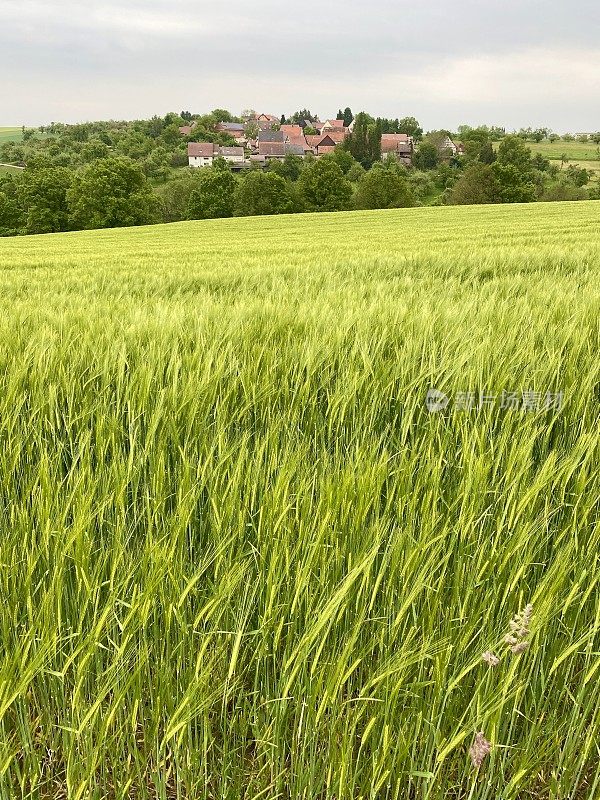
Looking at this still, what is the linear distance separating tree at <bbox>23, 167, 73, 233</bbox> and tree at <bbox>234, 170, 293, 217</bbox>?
14.0 metres

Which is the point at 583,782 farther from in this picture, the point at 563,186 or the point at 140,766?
the point at 563,186

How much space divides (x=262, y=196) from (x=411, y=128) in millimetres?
113718

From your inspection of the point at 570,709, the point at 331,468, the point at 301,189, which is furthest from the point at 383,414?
the point at 301,189

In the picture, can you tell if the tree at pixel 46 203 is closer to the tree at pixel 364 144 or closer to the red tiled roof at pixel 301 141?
the tree at pixel 364 144

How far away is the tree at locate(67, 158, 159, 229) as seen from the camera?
4359cm

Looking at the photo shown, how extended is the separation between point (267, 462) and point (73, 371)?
0.76 metres

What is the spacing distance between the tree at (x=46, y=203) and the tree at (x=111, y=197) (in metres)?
2.19

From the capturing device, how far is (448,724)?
2.79 ft

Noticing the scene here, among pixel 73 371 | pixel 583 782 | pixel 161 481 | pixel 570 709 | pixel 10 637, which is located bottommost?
pixel 583 782

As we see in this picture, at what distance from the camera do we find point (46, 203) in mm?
46750

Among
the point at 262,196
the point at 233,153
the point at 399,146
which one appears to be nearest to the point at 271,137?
the point at 233,153

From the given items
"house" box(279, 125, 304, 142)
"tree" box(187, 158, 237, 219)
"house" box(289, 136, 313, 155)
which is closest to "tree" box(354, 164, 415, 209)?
"tree" box(187, 158, 237, 219)

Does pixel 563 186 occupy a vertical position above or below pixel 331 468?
above

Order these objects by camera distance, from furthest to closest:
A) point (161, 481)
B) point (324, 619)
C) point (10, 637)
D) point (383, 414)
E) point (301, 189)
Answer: point (301, 189) → point (383, 414) → point (161, 481) → point (10, 637) → point (324, 619)
